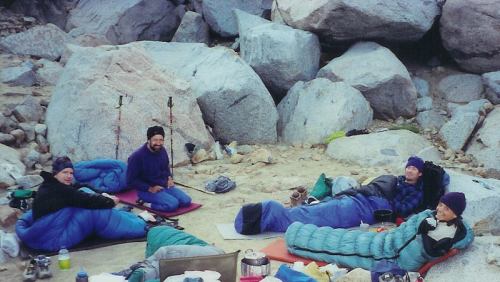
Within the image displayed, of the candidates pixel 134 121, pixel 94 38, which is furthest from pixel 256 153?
pixel 94 38

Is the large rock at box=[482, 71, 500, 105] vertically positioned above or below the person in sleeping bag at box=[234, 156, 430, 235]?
below

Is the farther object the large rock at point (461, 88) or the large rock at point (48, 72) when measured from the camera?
the large rock at point (48, 72)

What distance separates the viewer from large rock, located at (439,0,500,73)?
43.6 feet

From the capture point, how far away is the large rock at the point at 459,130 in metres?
11.9

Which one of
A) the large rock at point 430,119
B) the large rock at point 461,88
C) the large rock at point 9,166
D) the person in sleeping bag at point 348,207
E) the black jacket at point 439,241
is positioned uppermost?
the large rock at point 9,166

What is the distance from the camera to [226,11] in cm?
1659

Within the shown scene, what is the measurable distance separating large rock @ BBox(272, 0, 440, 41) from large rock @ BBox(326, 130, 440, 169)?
2.79 m

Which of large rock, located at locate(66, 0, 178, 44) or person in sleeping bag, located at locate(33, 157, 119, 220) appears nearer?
person in sleeping bag, located at locate(33, 157, 119, 220)

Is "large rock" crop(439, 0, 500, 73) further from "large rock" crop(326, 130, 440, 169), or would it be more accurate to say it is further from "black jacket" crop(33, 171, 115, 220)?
"black jacket" crop(33, 171, 115, 220)

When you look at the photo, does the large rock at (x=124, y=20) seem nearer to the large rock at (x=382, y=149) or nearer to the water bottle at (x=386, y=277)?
the large rock at (x=382, y=149)

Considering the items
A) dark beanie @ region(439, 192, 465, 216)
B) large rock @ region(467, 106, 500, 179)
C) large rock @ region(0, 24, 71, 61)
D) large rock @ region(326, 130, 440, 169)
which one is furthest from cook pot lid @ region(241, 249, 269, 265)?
large rock @ region(0, 24, 71, 61)

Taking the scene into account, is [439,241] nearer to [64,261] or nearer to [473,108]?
[64,261]

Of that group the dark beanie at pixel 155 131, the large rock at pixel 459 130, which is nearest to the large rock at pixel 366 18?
the large rock at pixel 459 130

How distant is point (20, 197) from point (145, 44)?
6.40m
